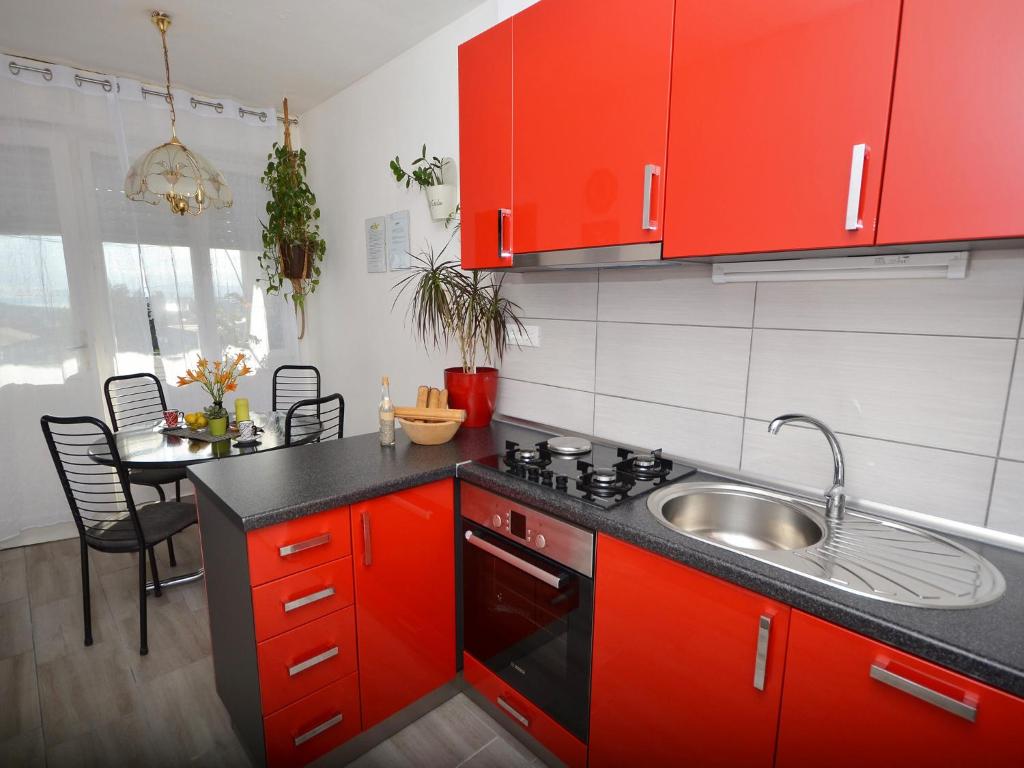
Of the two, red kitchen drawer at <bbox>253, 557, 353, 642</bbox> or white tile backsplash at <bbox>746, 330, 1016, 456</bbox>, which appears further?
red kitchen drawer at <bbox>253, 557, 353, 642</bbox>

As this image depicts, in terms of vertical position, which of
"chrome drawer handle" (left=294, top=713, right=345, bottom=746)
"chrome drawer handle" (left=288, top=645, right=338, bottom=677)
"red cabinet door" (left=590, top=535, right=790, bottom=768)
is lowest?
"chrome drawer handle" (left=294, top=713, right=345, bottom=746)

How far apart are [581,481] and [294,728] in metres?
1.07

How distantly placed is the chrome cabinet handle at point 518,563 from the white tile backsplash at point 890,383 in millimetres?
763

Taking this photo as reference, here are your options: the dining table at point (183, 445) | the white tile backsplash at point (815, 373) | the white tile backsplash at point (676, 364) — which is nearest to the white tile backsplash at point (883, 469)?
the white tile backsplash at point (815, 373)

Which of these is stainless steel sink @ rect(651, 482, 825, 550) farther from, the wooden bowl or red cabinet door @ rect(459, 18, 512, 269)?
red cabinet door @ rect(459, 18, 512, 269)

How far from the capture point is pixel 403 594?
1.68m

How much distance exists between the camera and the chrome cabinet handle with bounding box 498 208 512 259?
173 centimetres

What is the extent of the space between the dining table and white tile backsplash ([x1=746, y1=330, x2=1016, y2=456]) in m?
1.94

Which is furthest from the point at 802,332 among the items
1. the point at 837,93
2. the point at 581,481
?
the point at 581,481

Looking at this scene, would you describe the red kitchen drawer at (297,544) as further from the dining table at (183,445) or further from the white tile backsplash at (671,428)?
the white tile backsplash at (671,428)

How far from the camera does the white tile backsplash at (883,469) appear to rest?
123cm

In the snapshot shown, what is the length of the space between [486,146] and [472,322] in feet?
2.24

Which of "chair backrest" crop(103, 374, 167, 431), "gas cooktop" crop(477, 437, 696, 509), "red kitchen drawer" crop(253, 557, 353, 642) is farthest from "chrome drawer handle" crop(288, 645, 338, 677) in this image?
"chair backrest" crop(103, 374, 167, 431)

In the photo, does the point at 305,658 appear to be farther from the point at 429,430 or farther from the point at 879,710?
the point at 879,710
